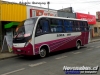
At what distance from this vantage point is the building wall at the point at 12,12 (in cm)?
1524

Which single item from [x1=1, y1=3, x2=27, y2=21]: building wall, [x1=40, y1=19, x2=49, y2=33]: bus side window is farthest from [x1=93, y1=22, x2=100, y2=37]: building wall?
[x1=40, y1=19, x2=49, y2=33]: bus side window

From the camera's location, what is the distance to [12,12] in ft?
52.2

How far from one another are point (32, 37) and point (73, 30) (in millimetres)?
5189

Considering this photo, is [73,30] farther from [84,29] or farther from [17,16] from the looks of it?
[17,16]

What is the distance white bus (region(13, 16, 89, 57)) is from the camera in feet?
33.3

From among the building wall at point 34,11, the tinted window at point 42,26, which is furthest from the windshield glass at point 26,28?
the building wall at point 34,11

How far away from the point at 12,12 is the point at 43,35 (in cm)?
651

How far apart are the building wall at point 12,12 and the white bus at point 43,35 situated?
4.61 meters

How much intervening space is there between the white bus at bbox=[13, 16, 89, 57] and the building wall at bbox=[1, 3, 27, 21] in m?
4.61

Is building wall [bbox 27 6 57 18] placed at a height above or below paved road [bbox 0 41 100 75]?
above

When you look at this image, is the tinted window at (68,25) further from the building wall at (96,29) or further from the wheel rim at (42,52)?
the building wall at (96,29)

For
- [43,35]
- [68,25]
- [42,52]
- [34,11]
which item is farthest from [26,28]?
[34,11]

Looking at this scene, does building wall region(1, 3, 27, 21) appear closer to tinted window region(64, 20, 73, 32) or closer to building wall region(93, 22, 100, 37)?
tinted window region(64, 20, 73, 32)

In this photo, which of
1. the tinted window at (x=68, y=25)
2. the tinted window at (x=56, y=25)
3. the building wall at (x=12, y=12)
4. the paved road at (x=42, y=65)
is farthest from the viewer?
the building wall at (x=12, y=12)
